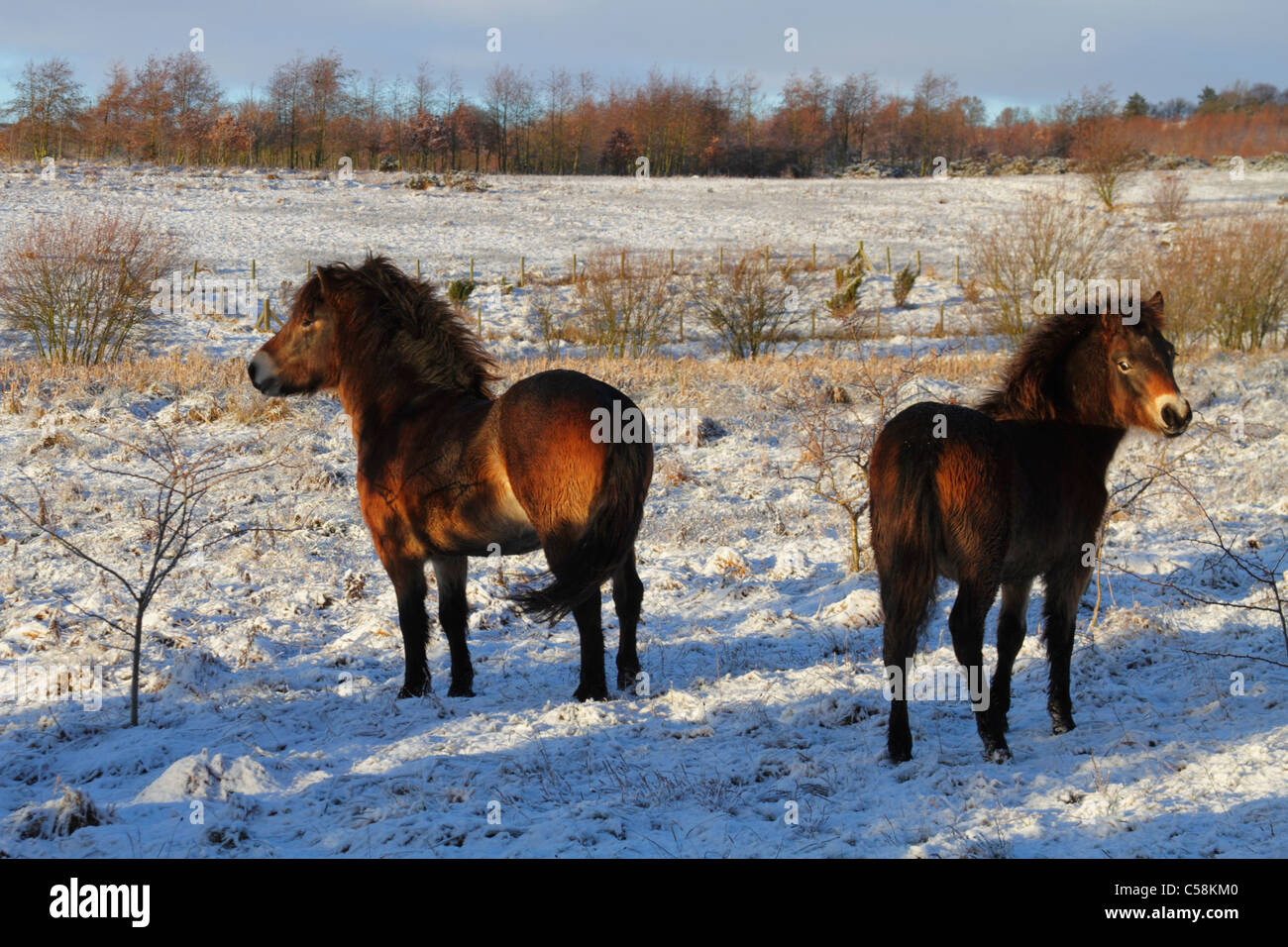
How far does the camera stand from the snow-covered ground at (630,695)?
376 cm

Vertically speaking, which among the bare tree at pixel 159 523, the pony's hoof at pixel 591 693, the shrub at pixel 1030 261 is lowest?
the pony's hoof at pixel 591 693

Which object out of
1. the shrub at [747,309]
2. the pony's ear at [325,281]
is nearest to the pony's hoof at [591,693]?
the pony's ear at [325,281]

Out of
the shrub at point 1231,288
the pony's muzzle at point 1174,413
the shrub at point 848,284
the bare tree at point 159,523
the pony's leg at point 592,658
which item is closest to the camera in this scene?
the pony's muzzle at point 1174,413

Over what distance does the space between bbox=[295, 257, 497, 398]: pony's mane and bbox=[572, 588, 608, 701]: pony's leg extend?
1.79 metres

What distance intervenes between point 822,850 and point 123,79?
71.5 meters

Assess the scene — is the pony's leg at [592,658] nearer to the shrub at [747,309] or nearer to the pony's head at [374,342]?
the pony's head at [374,342]

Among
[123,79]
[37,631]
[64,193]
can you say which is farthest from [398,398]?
[123,79]

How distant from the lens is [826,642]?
22.1 ft

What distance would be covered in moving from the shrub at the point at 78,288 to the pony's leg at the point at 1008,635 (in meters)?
18.1

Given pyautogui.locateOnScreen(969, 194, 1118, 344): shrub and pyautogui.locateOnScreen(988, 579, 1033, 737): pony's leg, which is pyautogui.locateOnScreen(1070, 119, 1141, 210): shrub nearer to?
pyautogui.locateOnScreen(969, 194, 1118, 344): shrub

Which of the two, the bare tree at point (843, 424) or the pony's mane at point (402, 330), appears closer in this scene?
the pony's mane at point (402, 330)

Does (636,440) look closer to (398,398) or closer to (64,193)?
(398,398)

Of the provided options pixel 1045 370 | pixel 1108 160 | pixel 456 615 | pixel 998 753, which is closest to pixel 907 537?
pixel 998 753

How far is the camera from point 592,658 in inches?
215
